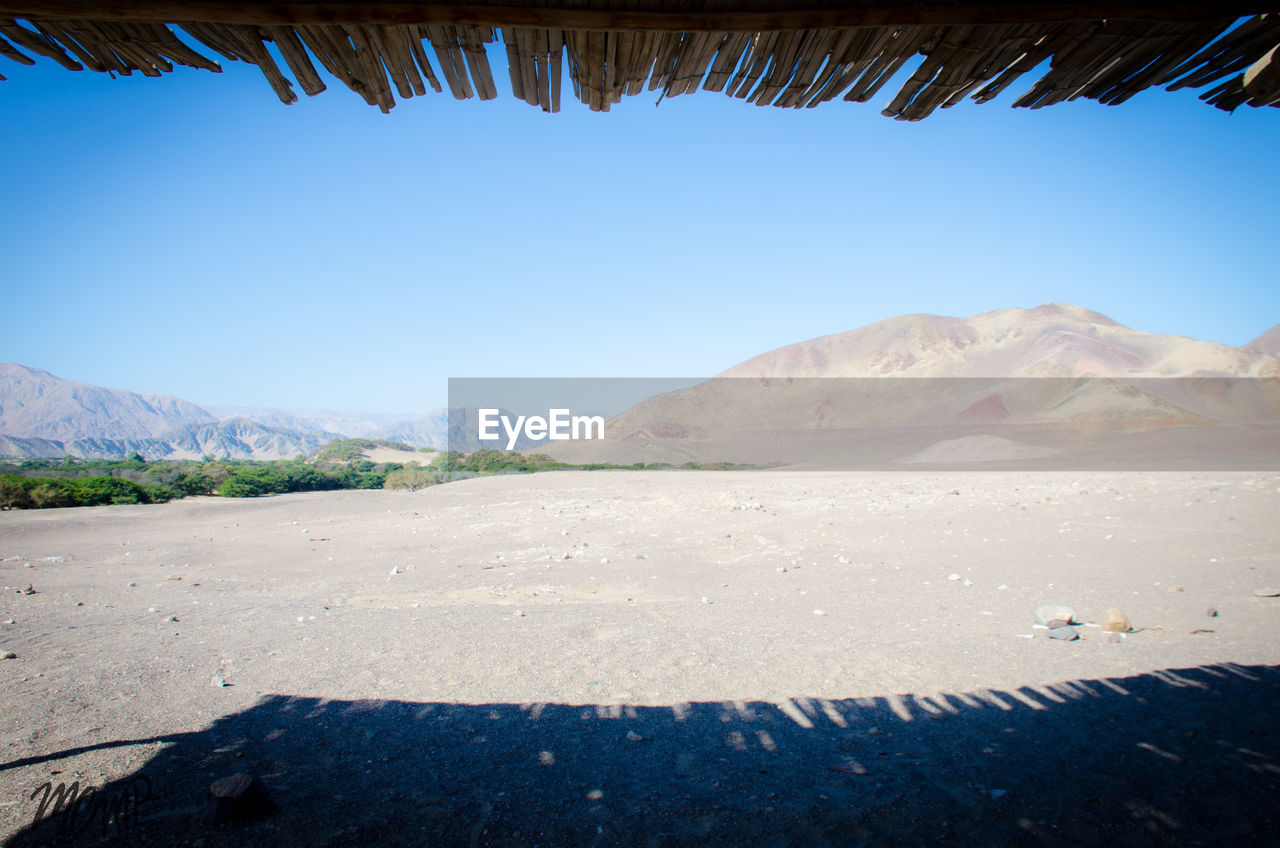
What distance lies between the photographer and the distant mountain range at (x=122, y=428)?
97438 mm

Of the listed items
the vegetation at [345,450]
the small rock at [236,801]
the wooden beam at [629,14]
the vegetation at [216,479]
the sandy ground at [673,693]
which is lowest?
the sandy ground at [673,693]

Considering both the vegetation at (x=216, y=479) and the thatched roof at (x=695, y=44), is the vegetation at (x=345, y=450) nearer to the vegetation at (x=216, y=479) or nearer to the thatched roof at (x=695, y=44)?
the vegetation at (x=216, y=479)

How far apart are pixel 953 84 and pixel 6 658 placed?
276 inches

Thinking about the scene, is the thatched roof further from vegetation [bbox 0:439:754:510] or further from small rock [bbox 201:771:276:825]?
vegetation [bbox 0:439:754:510]

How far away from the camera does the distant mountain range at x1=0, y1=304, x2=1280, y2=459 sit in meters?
51.7

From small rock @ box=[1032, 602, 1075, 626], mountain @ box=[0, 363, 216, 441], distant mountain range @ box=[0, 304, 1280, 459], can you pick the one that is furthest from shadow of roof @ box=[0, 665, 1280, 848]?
mountain @ box=[0, 363, 216, 441]

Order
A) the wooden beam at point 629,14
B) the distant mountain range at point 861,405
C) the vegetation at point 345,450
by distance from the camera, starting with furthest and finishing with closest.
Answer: the distant mountain range at point 861,405
the vegetation at point 345,450
the wooden beam at point 629,14

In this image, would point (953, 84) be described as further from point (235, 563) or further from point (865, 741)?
point (235, 563)

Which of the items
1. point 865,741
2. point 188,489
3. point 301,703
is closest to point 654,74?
point 865,741

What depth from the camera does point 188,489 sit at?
2431 centimetres

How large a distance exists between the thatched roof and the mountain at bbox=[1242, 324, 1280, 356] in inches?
3643

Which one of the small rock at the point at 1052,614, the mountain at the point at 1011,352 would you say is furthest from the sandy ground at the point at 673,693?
the mountain at the point at 1011,352

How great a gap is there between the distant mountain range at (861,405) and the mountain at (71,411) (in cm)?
39

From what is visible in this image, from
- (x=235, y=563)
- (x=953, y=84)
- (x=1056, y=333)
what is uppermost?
(x=1056, y=333)
